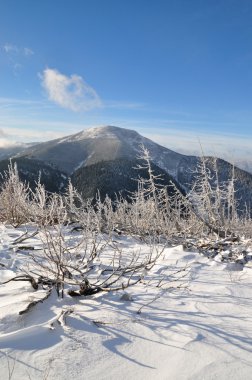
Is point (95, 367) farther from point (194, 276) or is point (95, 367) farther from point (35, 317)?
point (194, 276)

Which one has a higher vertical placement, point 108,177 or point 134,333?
point 134,333

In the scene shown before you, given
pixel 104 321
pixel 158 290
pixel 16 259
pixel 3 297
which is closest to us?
pixel 104 321

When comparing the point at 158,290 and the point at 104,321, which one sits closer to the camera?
the point at 104,321

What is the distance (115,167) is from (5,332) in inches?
4265

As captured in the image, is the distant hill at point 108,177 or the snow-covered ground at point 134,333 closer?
the snow-covered ground at point 134,333

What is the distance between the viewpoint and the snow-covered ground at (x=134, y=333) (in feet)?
6.71

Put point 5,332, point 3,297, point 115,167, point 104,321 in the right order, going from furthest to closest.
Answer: point 115,167 < point 3,297 < point 104,321 < point 5,332

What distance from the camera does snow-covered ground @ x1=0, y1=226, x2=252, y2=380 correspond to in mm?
2045

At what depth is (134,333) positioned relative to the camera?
8.07ft

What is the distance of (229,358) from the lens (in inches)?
85.2

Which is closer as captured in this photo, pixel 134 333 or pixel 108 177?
pixel 134 333

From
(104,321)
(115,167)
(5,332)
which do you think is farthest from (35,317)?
(115,167)

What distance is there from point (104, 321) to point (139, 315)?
0.94ft

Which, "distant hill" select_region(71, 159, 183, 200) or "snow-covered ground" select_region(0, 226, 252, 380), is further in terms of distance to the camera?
"distant hill" select_region(71, 159, 183, 200)
